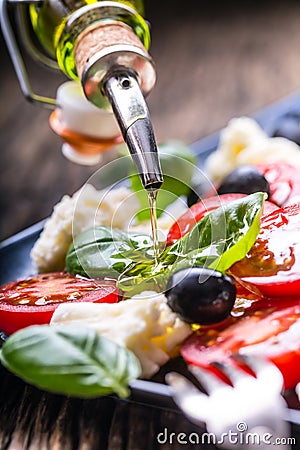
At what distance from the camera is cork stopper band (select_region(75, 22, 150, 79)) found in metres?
1.36

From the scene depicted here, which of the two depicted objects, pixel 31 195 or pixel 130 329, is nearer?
pixel 130 329

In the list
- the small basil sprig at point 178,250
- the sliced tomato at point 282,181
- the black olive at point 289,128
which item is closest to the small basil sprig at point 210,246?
the small basil sprig at point 178,250

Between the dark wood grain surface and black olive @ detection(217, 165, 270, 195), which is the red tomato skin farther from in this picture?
the dark wood grain surface

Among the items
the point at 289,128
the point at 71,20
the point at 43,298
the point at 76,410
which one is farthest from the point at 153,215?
the point at 289,128

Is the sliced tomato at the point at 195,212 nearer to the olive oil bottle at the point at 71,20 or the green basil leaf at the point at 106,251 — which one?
Result: the green basil leaf at the point at 106,251

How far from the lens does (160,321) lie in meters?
1.08

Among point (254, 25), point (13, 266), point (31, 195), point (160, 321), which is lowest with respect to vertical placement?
point (254, 25)

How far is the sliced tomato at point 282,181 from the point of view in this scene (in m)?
1.42

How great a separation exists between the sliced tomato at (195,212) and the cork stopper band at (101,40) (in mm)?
275

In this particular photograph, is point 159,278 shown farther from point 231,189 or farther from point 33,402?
point 231,189

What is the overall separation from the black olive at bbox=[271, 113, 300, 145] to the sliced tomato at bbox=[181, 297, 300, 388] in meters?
0.77

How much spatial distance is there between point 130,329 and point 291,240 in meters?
0.28

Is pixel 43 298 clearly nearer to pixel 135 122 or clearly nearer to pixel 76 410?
pixel 76 410

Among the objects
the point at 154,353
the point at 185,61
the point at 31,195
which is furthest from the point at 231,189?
the point at 185,61
